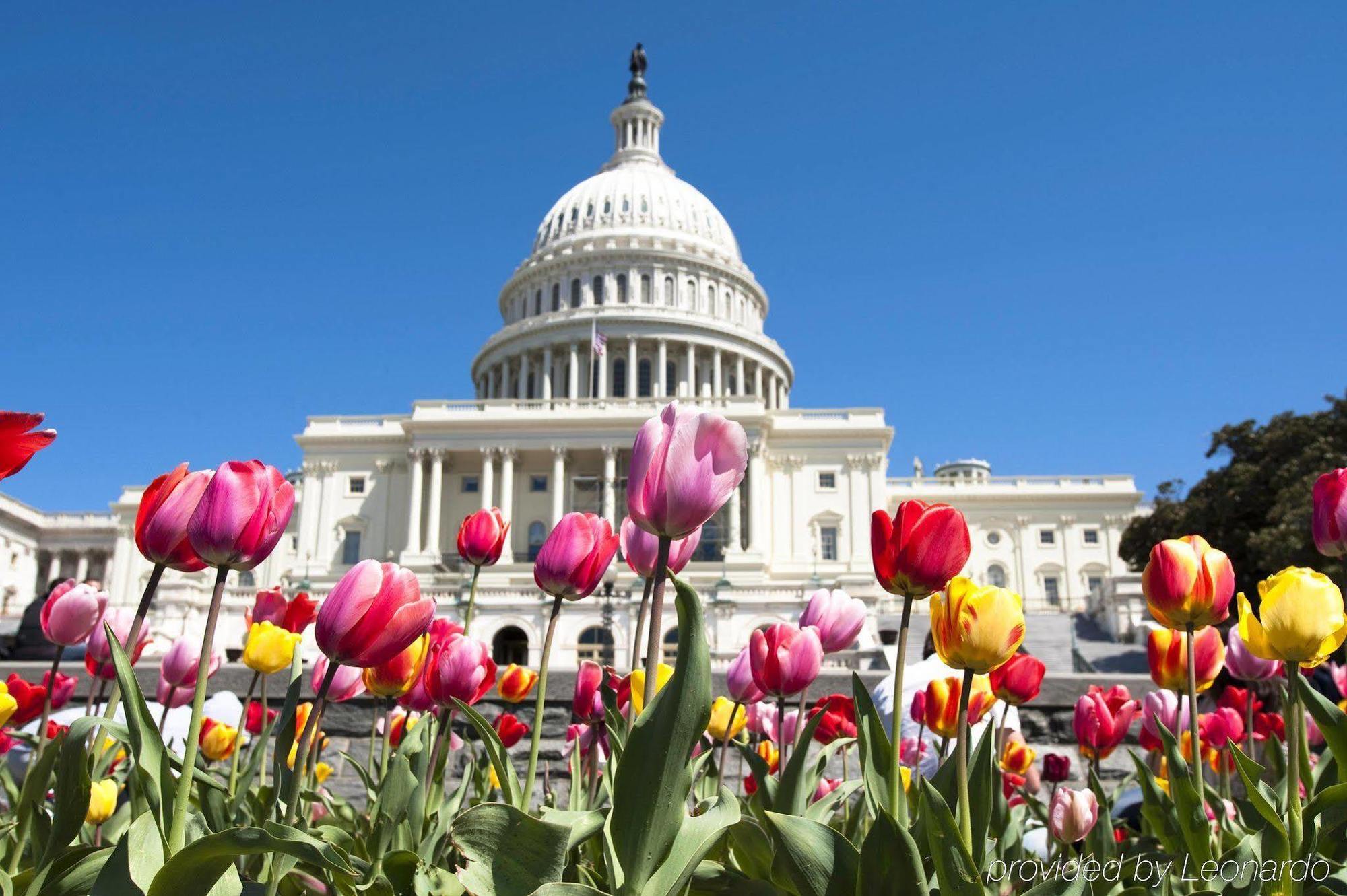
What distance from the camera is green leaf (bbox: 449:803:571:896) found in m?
2.09

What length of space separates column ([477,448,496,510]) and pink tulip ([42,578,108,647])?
54.4m

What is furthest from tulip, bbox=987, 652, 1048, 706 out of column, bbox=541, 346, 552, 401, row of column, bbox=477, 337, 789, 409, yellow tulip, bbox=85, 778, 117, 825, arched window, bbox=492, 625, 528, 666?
column, bbox=541, 346, 552, 401

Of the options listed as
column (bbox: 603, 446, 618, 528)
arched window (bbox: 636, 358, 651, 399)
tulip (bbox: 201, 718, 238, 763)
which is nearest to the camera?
tulip (bbox: 201, 718, 238, 763)

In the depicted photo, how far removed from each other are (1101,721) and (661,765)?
7.97 feet

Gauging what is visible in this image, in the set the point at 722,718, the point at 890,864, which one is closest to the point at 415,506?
the point at 722,718

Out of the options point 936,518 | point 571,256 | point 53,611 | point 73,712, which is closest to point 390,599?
point 936,518

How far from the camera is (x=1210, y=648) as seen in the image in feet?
11.8

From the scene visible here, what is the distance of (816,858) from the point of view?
7.07 feet

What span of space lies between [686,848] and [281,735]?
39.7 inches

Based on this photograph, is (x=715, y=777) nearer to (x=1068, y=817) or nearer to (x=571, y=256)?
(x=1068, y=817)

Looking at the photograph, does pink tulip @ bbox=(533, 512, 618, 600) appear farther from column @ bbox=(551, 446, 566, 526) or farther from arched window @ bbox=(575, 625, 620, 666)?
column @ bbox=(551, 446, 566, 526)

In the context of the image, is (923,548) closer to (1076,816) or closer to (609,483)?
(1076,816)

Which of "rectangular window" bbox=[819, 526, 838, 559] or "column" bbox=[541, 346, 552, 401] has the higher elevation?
"column" bbox=[541, 346, 552, 401]

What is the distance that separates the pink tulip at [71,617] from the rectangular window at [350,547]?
59.0 meters
